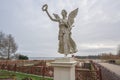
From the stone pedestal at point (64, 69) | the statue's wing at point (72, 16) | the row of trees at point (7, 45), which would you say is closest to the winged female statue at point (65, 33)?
the statue's wing at point (72, 16)

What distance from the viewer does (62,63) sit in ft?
20.0

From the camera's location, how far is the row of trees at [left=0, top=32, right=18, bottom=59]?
4053 centimetres

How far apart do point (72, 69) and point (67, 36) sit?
119 centimetres

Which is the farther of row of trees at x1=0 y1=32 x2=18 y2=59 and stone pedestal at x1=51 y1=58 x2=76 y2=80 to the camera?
row of trees at x1=0 y1=32 x2=18 y2=59

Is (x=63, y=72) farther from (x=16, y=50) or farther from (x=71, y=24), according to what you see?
(x=16, y=50)

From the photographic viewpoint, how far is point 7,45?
41.0 metres

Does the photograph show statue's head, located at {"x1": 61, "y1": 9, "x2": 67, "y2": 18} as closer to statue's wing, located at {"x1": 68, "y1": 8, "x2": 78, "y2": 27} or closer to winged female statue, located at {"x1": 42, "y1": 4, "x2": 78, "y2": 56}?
winged female statue, located at {"x1": 42, "y1": 4, "x2": 78, "y2": 56}

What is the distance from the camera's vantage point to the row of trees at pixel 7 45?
40.5 metres

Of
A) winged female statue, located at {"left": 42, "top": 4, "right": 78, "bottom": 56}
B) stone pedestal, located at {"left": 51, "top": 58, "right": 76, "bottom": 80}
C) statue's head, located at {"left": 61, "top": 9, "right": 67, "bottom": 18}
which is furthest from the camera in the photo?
statue's head, located at {"left": 61, "top": 9, "right": 67, "bottom": 18}

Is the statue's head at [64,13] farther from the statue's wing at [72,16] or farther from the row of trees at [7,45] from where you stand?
the row of trees at [7,45]

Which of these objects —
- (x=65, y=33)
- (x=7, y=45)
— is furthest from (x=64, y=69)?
(x=7, y=45)

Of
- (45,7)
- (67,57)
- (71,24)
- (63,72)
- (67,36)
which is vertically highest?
(45,7)

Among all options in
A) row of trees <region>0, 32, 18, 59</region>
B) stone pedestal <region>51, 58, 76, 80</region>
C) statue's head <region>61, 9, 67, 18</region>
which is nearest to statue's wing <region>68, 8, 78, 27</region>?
statue's head <region>61, 9, 67, 18</region>

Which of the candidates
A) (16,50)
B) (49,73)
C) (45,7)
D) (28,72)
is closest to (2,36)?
(16,50)
